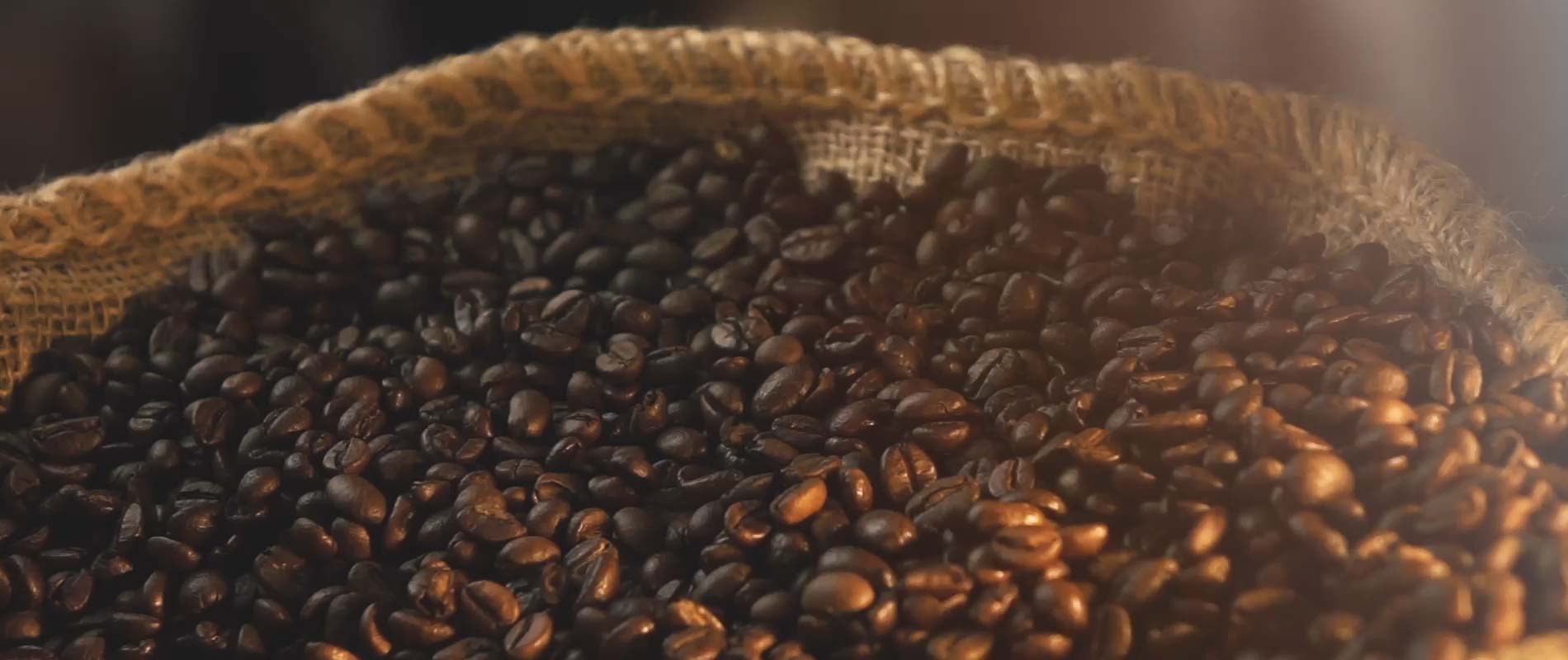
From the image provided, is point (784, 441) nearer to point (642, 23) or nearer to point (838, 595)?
Result: point (838, 595)

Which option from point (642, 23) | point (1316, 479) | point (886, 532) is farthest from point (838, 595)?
point (642, 23)

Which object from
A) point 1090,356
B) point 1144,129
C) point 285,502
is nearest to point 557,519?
point 285,502

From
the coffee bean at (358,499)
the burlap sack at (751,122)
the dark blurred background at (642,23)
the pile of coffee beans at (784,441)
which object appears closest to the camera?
the pile of coffee beans at (784,441)

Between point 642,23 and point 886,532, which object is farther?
point 642,23

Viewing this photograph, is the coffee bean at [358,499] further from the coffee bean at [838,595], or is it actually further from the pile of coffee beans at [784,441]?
the coffee bean at [838,595]

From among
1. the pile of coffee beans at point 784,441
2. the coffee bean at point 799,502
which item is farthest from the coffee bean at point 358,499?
the coffee bean at point 799,502

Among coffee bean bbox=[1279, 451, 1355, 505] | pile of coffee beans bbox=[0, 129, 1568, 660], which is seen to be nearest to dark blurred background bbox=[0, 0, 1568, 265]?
pile of coffee beans bbox=[0, 129, 1568, 660]
